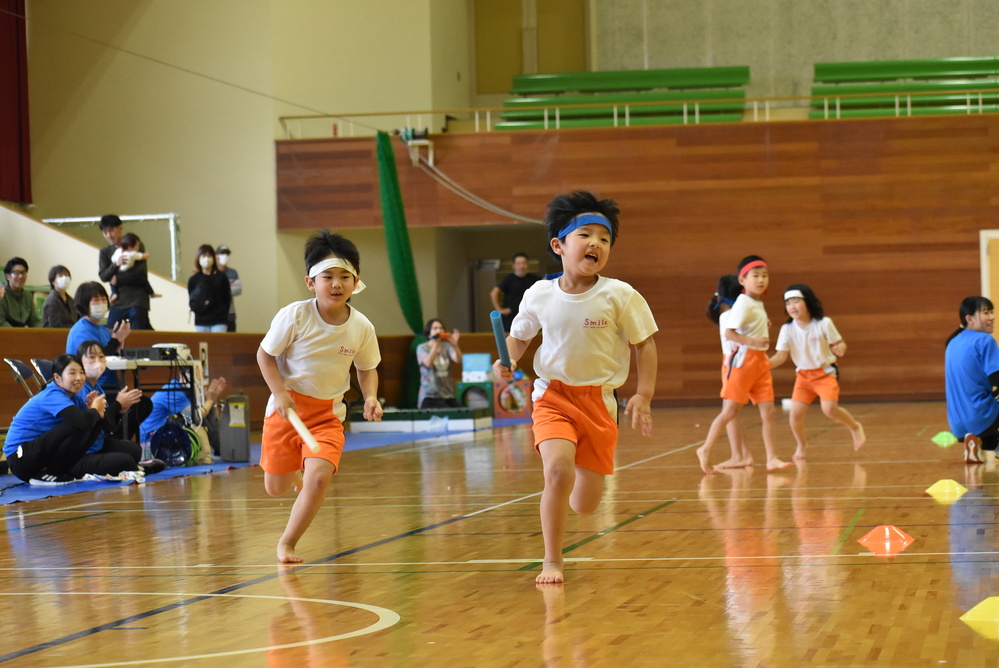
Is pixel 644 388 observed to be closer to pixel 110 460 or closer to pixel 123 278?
pixel 110 460

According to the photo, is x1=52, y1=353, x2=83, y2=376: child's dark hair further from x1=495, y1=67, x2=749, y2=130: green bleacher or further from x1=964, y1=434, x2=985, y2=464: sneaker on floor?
x1=495, y1=67, x2=749, y2=130: green bleacher

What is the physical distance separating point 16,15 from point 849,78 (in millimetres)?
13798

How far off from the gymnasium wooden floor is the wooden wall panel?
9.98m

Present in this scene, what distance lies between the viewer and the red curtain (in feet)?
57.0

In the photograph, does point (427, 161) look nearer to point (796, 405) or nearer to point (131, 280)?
point (131, 280)

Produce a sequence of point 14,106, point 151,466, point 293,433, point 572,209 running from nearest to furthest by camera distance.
→ point 572,209 < point 293,433 < point 151,466 < point 14,106

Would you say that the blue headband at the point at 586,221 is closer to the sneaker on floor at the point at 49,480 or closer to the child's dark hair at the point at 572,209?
the child's dark hair at the point at 572,209

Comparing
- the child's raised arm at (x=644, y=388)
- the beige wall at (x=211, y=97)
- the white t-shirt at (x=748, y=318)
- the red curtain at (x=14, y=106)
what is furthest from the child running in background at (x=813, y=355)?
the red curtain at (x=14, y=106)

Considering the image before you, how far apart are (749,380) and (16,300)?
7.51 metres

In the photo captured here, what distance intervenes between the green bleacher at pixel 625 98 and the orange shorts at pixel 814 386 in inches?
344

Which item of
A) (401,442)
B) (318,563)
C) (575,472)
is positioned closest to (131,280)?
(401,442)

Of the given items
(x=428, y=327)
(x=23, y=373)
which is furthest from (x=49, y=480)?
(x=428, y=327)

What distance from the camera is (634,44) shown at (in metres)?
20.5

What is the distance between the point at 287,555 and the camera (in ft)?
15.3
